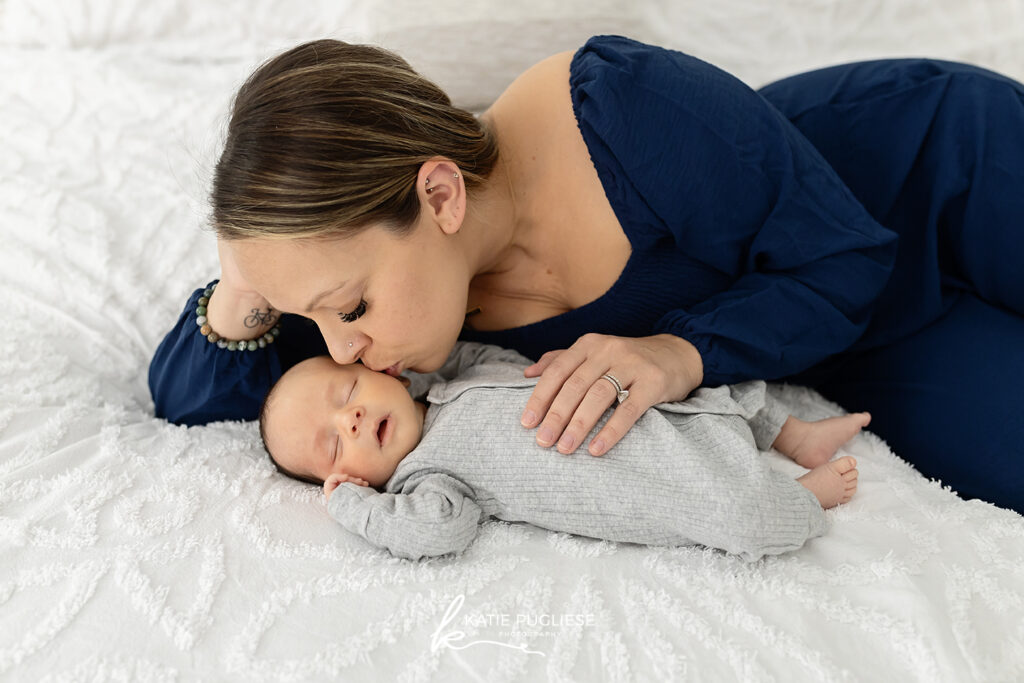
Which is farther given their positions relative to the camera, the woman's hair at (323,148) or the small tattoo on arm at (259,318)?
the small tattoo on arm at (259,318)

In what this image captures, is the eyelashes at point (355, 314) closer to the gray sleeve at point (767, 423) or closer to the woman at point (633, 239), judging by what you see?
the woman at point (633, 239)

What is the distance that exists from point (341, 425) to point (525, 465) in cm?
28

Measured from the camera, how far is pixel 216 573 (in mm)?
933

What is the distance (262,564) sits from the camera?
0.96 metres

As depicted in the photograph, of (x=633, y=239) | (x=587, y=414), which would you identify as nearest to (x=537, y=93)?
(x=633, y=239)

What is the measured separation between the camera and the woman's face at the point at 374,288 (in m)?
1.03

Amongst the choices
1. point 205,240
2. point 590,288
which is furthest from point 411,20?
Result: point 590,288

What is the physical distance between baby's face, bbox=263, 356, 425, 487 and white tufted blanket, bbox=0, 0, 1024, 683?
5cm

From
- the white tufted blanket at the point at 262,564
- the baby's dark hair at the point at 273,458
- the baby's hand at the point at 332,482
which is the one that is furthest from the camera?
the baby's dark hair at the point at 273,458

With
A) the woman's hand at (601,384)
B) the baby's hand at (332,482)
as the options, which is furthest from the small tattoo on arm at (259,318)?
the woman's hand at (601,384)

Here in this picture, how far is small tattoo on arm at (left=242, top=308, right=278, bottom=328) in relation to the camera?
1.31 metres

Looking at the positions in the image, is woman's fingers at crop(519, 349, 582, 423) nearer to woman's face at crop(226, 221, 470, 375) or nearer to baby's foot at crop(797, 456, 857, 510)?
woman's face at crop(226, 221, 470, 375)

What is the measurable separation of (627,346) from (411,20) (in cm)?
94

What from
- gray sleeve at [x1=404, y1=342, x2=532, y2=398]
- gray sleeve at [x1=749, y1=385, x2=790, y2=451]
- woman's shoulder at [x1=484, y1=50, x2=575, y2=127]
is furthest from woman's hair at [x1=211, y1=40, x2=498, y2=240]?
A: gray sleeve at [x1=749, y1=385, x2=790, y2=451]
